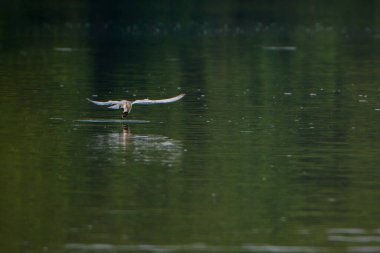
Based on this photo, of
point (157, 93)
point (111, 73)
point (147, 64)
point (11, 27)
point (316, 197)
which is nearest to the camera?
point (316, 197)

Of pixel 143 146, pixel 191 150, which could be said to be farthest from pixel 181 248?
pixel 143 146

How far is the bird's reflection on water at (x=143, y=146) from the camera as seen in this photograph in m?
23.4

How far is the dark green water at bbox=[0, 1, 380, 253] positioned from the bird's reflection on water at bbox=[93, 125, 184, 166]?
0.03 meters

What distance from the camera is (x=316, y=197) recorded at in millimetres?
20172

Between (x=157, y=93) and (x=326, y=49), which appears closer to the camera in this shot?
(x=157, y=93)

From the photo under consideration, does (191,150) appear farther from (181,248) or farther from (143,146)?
(181,248)

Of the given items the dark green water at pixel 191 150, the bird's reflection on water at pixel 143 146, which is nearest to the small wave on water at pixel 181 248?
the dark green water at pixel 191 150

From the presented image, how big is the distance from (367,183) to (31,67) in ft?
68.6

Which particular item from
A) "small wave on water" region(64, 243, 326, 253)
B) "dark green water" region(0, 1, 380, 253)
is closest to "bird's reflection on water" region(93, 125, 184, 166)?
"dark green water" region(0, 1, 380, 253)

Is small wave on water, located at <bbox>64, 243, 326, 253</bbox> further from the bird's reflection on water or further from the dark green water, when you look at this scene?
the bird's reflection on water

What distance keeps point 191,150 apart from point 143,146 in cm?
87

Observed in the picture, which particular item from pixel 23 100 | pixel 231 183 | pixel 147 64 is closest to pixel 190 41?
pixel 147 64

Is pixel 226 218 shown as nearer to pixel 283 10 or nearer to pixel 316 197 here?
pixel 316 197

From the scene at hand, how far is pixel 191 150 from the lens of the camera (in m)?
24.3
